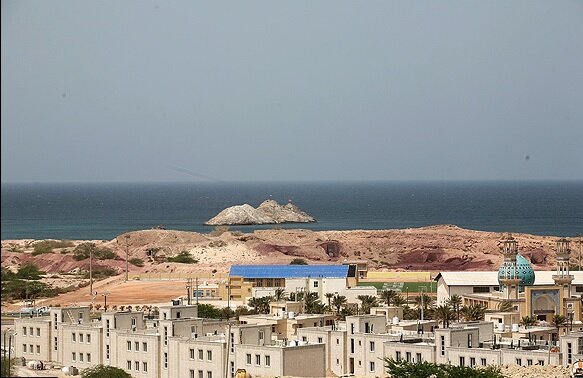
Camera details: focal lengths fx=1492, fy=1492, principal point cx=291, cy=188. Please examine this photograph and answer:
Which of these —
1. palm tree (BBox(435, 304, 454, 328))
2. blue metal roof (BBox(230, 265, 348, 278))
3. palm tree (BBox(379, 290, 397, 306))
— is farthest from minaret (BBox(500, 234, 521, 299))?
blue metal roof (BBox(230, 265, 348, 278))

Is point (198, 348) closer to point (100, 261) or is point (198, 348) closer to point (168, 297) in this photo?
point (168, 297)

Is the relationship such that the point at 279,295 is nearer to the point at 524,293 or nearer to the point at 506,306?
the point at 524,293

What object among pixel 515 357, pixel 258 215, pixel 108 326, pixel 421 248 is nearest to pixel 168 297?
pixel 108 326

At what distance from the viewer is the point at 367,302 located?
63.2 meters

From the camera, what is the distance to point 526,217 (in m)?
197

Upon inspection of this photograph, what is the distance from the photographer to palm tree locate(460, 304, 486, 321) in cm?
5534

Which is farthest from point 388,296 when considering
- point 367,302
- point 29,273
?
point 29,273

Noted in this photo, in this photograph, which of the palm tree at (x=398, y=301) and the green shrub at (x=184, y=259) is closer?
the palm tree at (x=398, y=301)

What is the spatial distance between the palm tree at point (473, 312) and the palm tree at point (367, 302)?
13.7 feet

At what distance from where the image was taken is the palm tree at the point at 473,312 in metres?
55.3

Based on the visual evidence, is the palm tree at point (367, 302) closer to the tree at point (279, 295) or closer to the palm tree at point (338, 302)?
the palm tree at point (338, 302)

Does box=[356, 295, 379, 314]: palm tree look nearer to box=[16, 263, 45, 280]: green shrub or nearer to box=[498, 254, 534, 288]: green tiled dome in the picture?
box=[498, 254, 534, 288]: green tiled dome

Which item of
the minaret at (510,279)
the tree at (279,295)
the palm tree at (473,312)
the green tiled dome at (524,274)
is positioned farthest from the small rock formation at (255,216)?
the palm tree at (473,312)

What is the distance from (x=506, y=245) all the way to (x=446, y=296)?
A: 4124 millimetres
